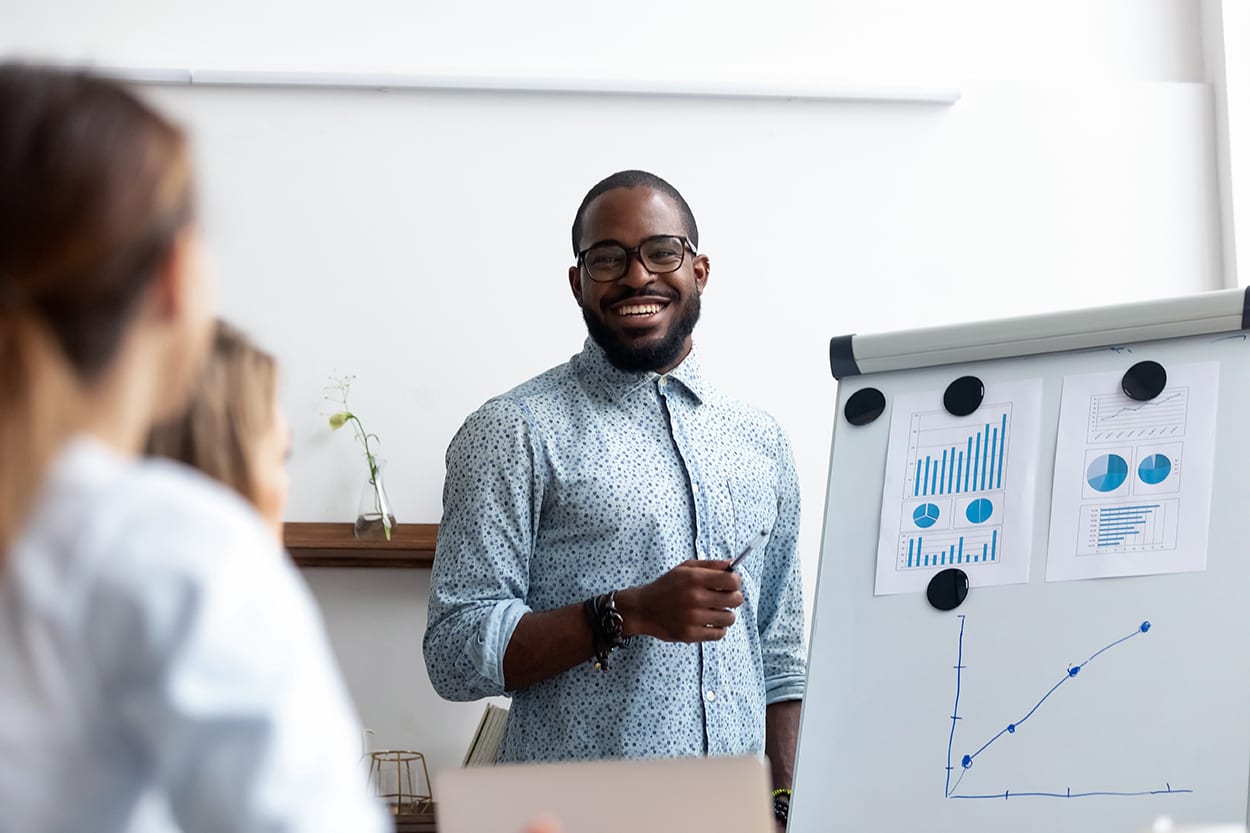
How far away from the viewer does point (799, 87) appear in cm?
271

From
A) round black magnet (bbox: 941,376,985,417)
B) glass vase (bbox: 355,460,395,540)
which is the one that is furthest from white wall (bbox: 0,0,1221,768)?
round black magnet (bbox: 941,376,985,417)

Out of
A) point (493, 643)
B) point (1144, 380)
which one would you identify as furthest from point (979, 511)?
point (493, 643)

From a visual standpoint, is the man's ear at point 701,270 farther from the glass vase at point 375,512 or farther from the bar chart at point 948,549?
the glass vase at point 375,512

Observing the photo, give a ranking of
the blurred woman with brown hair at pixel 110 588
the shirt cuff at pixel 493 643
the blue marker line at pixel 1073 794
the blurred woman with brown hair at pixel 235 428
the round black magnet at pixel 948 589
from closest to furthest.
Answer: the blurred woman with brown hair at pixel 110 588, the blurred woman with brown hair at pixel 235 428, the blue marker line at pixel 1073 794, the round black magnet at pixel 948 589, the shirt cuff at pixel 493 643

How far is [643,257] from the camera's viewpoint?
2.04 m

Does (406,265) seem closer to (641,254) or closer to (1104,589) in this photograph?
(641,254)

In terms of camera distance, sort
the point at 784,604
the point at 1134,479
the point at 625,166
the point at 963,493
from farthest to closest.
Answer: the point at 625,166 < the point at 784,604 < the point at 963,493 < the point at 1134,479

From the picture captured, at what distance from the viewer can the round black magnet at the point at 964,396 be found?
1.79m

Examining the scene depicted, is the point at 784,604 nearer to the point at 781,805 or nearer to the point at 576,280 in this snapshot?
the point at 781,805

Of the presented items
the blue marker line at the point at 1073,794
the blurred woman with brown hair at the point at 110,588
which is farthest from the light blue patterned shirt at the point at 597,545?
the blurred woman with brown hair at the point at 110,588

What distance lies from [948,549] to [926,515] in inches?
2.3

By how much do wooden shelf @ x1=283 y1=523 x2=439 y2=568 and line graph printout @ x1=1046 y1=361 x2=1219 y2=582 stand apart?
1233mm

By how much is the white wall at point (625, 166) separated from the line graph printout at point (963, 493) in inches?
33.8

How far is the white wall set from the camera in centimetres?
259
